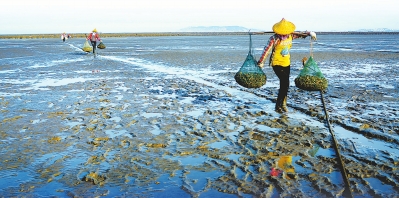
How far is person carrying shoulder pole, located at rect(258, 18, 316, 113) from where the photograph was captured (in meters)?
8.61

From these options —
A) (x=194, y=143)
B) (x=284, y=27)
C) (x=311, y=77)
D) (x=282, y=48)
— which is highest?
(x=284, y=27)

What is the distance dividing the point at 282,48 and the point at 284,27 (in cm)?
49

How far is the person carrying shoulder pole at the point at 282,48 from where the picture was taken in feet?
28.2

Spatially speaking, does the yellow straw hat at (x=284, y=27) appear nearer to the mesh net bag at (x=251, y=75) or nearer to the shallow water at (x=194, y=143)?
the mesh net bag at (x=251, y=75)

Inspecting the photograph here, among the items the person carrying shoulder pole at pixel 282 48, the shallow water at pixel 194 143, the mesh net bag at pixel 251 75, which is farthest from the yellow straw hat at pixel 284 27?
the shallow water at pixel 194 143

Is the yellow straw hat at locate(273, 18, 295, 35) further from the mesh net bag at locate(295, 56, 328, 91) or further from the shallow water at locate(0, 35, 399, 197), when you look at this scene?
the shallow water at locate(0, 35, 399, 197)

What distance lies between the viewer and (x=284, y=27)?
8570mm

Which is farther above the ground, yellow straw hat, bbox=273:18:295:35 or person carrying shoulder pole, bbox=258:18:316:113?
yellow straw hat, bbox=273:18:295:35

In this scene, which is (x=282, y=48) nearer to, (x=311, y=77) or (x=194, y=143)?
(x=311, y=77)

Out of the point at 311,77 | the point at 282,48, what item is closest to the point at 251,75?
the point at 282,48

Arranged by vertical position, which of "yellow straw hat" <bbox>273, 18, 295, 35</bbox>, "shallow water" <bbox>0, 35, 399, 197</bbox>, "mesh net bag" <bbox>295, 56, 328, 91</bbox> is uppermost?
"yellow straw hat" <bbox>273, 18, 295, 35</bbox>

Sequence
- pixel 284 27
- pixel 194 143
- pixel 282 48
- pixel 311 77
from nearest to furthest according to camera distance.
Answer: pixel 194 143 < pixel 284 27 < pixel 282 48 < pixel 311 77

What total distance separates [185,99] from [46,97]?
4.06 m

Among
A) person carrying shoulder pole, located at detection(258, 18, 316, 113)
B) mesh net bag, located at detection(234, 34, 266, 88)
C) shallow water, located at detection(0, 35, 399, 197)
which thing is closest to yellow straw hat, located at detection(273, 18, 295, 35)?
person carrying shoulder pole, located at detection(258, 18, 316, 113)
